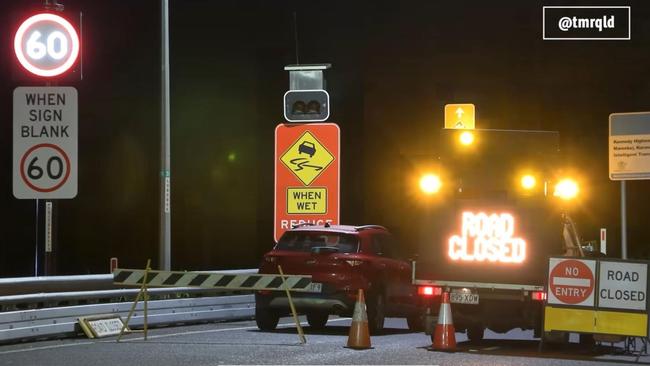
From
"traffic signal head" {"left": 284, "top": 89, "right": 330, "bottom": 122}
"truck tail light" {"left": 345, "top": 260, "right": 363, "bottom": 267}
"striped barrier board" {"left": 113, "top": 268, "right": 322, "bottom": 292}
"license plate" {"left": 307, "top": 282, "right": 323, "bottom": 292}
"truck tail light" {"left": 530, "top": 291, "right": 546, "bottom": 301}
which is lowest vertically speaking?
"license plate" {"left": 307, "top": 282, "right": 323, "bottom": 292}

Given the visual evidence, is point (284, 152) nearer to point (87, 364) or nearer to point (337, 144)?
point (337, 144)

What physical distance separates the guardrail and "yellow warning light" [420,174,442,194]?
4955 mm

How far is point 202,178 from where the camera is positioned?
130ft

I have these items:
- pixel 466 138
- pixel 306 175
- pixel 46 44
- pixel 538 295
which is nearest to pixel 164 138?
pixel 306 175

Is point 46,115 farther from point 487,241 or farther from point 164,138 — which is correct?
point 164,138

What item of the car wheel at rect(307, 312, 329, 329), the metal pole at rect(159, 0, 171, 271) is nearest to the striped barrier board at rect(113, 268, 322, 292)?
the car wheel at rect(307, 312, 329, 329)

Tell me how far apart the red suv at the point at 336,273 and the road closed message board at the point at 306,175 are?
2.62 metres

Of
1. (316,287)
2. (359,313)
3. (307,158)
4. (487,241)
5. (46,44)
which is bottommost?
(359,313)

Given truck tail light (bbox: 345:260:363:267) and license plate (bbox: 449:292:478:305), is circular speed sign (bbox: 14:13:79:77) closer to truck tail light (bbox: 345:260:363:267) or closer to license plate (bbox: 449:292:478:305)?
truck tail light (bbox: 345:260:363:267)

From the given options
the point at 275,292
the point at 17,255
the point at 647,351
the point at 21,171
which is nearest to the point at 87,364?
the point at 21,171

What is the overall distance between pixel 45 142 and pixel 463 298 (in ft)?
18.6

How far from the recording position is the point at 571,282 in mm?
14539

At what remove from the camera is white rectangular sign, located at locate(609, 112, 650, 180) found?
18344mm

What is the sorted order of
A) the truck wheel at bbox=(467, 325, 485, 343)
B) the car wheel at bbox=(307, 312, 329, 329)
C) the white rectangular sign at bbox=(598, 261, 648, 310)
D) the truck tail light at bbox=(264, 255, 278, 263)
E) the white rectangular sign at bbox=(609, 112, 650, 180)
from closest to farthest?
the white rectangular sign at bbox=(598, 261, 648, 310) < the truck wheel at bbox=(467, 325, 485, 343) < the truck tail light at bbox=(264, 255, 278, 263) < the white rectangular sign at bbox=(609, 112, 650, 180) < the car wheel at bbox=(307, 312, 329, 329)
